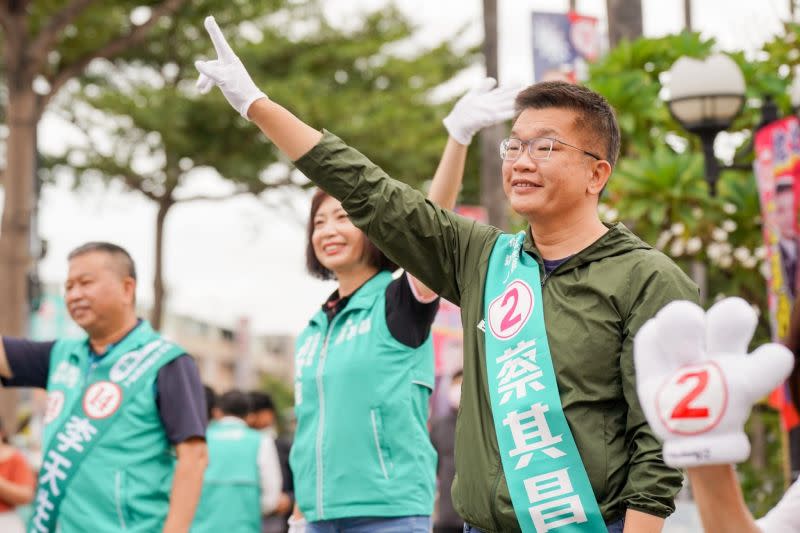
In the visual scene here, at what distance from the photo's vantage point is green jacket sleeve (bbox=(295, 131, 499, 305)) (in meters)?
2.96

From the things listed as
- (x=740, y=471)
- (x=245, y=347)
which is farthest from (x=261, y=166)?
(x=245, y=347)

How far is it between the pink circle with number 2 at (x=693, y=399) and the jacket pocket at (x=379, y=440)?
7.03 feet

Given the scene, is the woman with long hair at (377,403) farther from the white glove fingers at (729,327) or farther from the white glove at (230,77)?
the white glove fingers at (729,327)

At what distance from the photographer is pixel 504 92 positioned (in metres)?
3.85

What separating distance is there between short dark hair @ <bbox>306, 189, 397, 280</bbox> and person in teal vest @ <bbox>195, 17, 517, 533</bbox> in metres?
0.13

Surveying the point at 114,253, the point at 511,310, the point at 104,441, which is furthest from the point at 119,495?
the point at 511,310

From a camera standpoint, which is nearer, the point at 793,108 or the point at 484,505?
the point at 484,505

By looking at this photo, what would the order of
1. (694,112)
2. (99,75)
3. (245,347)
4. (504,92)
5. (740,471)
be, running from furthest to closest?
1. (245,347)
2. (99,75)
3. (740,471)
4. (694,112)
5. (504,92)

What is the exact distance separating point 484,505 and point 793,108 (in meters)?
6.55

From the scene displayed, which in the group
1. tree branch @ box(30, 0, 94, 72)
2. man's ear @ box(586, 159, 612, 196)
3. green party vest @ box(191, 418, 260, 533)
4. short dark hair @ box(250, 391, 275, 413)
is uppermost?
tree branch @ box(30, 0, 94, 72)

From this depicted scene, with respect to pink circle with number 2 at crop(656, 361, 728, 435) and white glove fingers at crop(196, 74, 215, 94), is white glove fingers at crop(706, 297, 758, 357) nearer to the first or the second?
pink circle with number 2 at crop(656, 361, 728, 435)

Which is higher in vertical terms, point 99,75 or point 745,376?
point 99,75

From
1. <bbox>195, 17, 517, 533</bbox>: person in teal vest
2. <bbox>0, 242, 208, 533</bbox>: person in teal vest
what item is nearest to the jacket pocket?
<bbox>195, 17, 517, 533</bbox>: person in teal vest

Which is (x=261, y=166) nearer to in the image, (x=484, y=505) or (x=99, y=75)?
(x=99, y=75)
